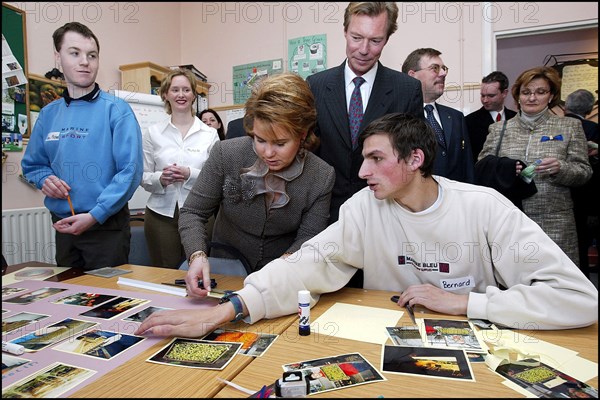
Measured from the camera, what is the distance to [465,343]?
97 cm

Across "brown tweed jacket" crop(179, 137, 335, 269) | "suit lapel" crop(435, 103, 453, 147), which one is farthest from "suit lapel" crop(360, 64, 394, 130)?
"suit lapel" crop(435, 103, 453, 147)

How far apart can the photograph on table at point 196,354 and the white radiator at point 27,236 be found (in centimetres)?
252

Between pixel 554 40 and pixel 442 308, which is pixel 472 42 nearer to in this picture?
pixel 554 40

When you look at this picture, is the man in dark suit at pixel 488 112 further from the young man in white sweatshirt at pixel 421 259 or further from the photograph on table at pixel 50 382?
the photograph on table at pixel 50 382

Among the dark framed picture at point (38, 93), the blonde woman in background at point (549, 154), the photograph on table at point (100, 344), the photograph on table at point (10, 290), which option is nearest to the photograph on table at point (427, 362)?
the photograph on table at point (100, 344)

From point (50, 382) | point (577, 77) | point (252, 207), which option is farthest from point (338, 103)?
point (577, 77)

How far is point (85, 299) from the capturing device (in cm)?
130

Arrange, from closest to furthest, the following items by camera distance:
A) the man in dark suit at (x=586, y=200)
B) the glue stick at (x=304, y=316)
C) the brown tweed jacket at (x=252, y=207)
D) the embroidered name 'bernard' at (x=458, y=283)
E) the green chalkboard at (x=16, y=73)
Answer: the glue stick at (x=304, y=316), the embroidered name 'bernard' at (x=458, y=283), the brown tweed jacket at (x=252, y=207), the man in dark suit at (x=586, y=200), the green chalkboard at (x=16, y=73)

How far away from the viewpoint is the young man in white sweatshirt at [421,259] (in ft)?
3.46

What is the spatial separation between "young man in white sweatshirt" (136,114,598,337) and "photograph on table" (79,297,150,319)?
0.16 meters

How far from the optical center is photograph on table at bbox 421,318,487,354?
3.14ft

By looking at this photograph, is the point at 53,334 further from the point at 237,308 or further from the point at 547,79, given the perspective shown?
the point at 547,79

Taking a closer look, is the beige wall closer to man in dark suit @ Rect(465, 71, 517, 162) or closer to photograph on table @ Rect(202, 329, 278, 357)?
man in dark suit @ Rect(465, 71, 517, 162)

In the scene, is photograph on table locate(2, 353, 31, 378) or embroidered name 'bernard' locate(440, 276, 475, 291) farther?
embroidered name 'bernard' locate(440, 276, 475, 291)
